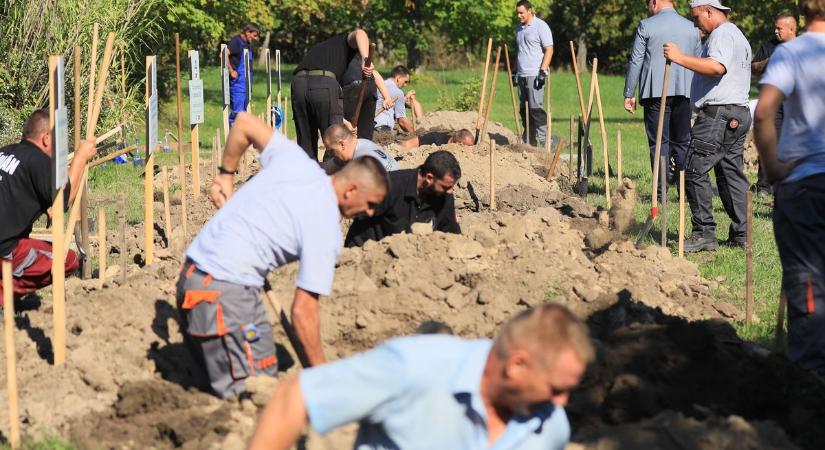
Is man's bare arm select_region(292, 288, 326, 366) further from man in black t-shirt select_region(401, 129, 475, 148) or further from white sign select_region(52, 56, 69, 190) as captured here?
man in black t-shirt select_region(401, 129, 475, 148)

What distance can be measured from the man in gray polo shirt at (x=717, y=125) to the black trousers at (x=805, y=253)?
427cm

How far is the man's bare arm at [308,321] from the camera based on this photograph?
4984mm

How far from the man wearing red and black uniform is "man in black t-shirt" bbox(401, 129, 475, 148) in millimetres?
7601

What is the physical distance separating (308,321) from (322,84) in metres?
7.04

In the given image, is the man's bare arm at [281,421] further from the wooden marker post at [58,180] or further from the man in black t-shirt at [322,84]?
the man in black t-shirt at [322,84]

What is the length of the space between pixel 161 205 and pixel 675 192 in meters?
5.82

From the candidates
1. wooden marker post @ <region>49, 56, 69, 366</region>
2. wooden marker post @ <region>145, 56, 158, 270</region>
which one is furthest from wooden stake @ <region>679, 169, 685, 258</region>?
wooden marker post @ <region>49, 56, 69, 366</region>

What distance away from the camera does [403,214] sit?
8547 millimetres

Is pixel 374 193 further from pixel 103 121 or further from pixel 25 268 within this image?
pixel 103 121

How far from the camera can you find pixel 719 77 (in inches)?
381

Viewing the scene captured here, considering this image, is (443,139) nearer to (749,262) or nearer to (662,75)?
(662,75)

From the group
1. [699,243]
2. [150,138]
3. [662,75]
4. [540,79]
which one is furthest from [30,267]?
[540,79]

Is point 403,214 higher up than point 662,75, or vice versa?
point 662,75

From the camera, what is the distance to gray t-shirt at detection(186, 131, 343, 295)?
5.00 m
